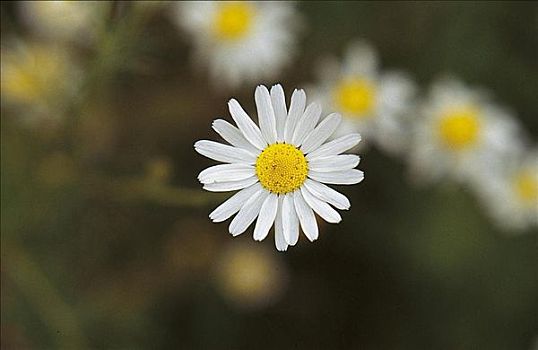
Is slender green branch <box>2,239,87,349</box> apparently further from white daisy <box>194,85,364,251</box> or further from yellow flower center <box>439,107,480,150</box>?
yellow flower center <box>439,107,480,150</box>

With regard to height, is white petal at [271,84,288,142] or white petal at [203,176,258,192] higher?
white petal at [271,84,288,142]

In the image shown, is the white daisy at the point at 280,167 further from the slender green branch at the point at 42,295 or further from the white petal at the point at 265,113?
the slender green branch at the point at 42,295

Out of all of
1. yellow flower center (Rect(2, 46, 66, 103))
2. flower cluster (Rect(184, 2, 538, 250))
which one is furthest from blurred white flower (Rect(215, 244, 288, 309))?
yellow flower center (Rect(2, 46, 66, 103))

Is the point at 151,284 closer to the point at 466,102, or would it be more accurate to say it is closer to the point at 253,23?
the point at 253,23

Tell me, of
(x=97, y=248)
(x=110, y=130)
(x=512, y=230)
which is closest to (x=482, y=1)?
(x=512, y=230)

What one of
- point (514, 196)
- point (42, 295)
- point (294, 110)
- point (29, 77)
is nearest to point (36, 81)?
point (29, 77)
